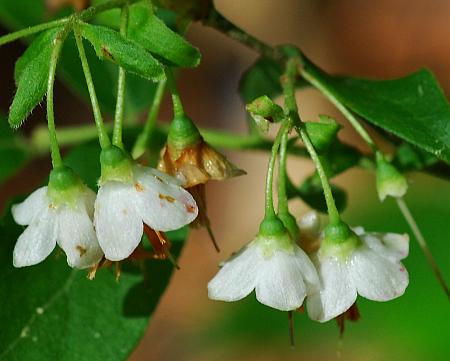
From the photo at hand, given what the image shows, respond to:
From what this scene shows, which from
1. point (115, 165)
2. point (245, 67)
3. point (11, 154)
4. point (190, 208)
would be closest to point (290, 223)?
point (190, 208)

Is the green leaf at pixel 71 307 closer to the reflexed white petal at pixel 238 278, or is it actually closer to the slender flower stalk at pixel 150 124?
the slender flower stalk at pixel 150 124

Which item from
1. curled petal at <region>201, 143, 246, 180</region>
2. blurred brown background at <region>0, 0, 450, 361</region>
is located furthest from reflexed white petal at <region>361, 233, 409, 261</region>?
blurred brown background at <region>0, 0, 450, 361</region>

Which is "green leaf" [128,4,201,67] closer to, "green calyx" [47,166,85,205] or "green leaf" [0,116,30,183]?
"green calyx" [47,166,85,205]

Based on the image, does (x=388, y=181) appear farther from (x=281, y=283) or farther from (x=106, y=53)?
(x=106, y=53)

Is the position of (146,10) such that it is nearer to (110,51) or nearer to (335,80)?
(110,51)

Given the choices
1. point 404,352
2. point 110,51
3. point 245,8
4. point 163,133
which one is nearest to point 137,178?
point 110,51

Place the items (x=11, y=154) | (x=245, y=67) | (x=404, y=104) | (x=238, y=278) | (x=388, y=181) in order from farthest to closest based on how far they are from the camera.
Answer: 1. (x=245, y=67)
2. (x=11, y=154)
3. (x=404, y=104)
4. (x=388, y=181)
5. (x=238, y=278)

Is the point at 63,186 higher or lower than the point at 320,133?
lower

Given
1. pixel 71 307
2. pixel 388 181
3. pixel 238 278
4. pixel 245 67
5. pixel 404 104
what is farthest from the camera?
pixel 245 67
